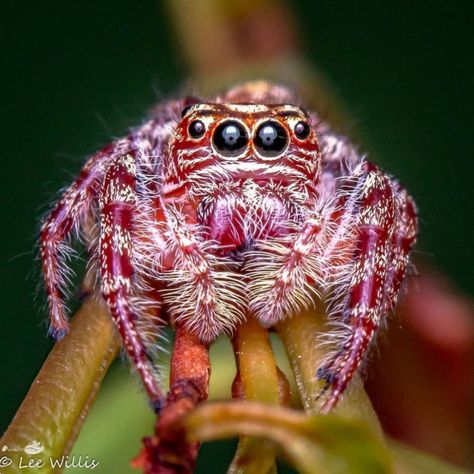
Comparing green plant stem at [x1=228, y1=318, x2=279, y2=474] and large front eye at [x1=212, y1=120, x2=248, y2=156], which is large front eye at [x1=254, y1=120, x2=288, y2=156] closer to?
large front eye at [x1=212, y1=120, x2=248, y2=156]

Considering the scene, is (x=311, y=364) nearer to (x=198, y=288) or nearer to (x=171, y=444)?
(x=198, y=288)

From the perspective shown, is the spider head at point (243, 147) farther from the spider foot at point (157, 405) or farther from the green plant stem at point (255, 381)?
the spider foot at point (157, 405)

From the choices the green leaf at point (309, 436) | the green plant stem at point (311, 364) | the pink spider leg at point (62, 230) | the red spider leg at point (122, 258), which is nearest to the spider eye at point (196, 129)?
the red spider leg at point (122, 258)

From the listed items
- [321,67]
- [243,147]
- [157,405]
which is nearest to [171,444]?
[157,405]

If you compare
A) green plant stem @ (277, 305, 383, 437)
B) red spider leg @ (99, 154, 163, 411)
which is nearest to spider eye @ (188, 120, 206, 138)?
red spider leg @ (99, 154, 163, 411)

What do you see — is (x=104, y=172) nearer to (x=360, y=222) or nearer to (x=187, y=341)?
(x=187, y=341)

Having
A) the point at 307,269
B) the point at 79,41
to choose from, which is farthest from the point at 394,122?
the point at 307,269
